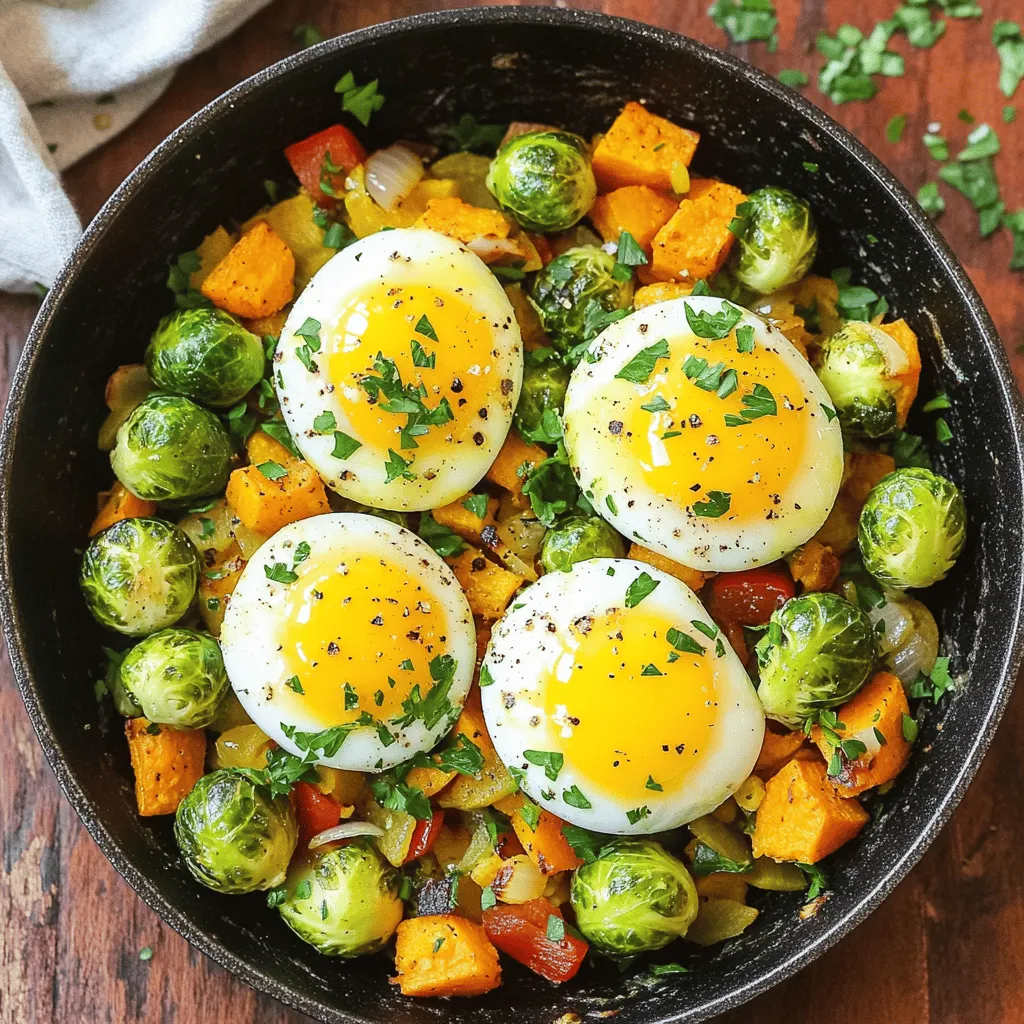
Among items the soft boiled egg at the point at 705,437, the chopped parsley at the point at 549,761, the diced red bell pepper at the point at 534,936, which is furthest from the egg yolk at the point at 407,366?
the diced red bell pepper at the point at 534,936

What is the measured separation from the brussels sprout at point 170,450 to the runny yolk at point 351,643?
60 centimetres

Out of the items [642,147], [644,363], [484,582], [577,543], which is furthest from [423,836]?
[642,147]

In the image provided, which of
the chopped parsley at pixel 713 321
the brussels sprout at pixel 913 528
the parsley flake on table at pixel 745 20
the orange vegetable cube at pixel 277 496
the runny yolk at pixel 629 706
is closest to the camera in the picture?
the runny yolk at pixel 629 706

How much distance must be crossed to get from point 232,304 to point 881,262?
2285mm

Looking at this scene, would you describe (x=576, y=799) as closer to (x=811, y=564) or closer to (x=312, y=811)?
(x=312, y=811)

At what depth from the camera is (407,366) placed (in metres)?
3.52

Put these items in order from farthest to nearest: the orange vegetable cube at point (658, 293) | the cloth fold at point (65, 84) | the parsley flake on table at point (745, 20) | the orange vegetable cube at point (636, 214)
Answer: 1. the parsley flake on table at point (745, 20)
2. the cloth fold at point (65, 84)
3. the orange vegetable cube at point (636, 214)
4. the orange vegetable cube at point (658, 293)

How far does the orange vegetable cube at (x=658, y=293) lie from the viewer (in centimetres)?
385

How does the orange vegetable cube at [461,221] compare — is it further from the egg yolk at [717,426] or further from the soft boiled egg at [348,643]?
the soft boiled egg at [348,643]

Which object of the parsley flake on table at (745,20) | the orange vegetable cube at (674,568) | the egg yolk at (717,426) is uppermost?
the parsley flake on table at (745,20)

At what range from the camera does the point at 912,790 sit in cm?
372

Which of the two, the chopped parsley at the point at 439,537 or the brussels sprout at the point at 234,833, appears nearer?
the brussels sprout at the point at 234,833

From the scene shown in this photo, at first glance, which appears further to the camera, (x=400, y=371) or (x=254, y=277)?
(x=254, y=277)

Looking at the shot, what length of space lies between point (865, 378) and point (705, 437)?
0.70 m
